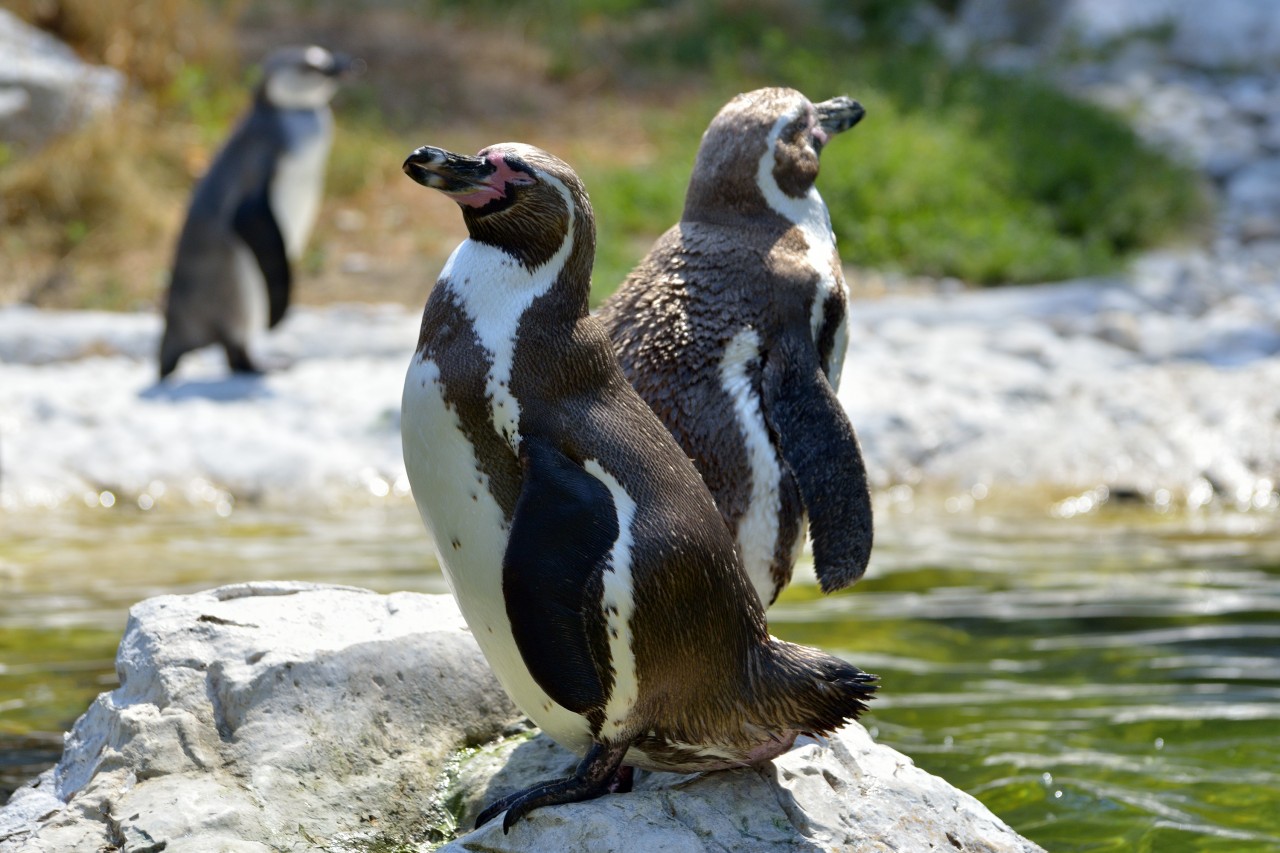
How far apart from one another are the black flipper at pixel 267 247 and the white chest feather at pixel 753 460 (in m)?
5.45

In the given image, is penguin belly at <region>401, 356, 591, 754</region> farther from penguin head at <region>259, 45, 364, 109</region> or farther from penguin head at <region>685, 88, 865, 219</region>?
penguin head at <region>259, 45, 364, 109</region>

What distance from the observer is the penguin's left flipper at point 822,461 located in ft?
10.7

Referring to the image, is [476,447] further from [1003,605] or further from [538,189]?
[1003,605]

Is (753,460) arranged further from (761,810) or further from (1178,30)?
(1178,30)

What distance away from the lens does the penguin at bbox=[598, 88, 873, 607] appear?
3.30m

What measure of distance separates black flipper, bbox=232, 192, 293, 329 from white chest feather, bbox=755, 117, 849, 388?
516 centimetres

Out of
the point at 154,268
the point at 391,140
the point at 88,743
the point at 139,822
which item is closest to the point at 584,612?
the point at 139,822

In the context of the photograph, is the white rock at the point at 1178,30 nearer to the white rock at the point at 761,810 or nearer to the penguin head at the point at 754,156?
the penguin head at the point at 754,156

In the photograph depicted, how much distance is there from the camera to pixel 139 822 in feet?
9.25

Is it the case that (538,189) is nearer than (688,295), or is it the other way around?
(538,189)

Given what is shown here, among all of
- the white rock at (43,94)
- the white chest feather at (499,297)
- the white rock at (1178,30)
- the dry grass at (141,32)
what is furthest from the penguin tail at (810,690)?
the white rock at (1178,30)

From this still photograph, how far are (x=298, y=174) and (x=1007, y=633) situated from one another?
5.00m

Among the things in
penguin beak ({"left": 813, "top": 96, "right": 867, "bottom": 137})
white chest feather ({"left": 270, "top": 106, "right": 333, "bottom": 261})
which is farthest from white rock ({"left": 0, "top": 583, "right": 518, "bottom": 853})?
white chest feather ({"left": 270, "top": 106, "right": 333, "bottom": 261})

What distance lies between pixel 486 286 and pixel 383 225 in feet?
29.3
